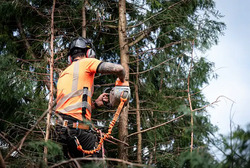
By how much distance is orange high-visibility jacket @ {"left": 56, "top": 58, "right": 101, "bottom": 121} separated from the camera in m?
4.76

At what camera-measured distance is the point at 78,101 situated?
15.7 feet

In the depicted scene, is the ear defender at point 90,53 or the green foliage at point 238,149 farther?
the ear defender at point 90,53

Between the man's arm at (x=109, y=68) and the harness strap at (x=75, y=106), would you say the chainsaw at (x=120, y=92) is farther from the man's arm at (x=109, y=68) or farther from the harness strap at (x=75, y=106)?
the harness strap at (x=75, y=106)

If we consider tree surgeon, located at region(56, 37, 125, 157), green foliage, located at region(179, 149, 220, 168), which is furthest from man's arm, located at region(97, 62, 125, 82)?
green foliage, located at region(179, 149, 220, 168)

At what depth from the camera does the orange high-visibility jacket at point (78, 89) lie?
476cm

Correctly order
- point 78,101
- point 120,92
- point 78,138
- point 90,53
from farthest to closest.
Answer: point 90,53 < point 120,92 < point 78,101 < point 78,138

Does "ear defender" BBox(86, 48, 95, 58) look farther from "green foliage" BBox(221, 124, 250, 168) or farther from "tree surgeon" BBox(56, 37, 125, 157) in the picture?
"green foliage" BBox(221, 124, 250, 168)

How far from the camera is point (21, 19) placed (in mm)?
7945

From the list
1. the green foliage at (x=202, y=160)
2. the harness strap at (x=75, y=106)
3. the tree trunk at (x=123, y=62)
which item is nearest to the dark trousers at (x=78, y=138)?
the harness strap at (x=75, y=106)

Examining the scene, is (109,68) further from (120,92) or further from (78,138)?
(78,138)

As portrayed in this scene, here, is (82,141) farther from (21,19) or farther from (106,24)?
(21,19)

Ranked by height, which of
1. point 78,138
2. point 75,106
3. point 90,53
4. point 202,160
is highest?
point 90,53

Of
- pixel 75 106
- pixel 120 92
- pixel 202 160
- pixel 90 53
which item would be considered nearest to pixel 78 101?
pixel 75 106

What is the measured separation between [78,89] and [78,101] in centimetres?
17
